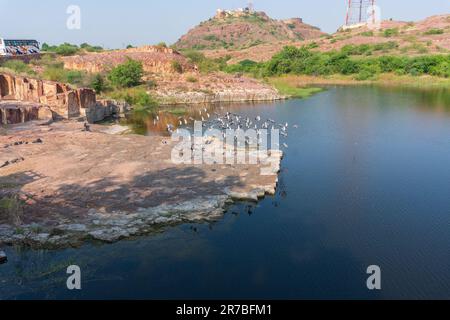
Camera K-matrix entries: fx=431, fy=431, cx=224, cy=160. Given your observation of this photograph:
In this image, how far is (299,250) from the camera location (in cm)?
1296

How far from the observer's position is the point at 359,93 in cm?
5066

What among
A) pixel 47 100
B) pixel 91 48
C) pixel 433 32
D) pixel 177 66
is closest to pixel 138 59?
pixel 177 66

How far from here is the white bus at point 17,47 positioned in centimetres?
5353

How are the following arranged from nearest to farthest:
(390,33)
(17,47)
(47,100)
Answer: (47,100) < (17,47) < (390,33)

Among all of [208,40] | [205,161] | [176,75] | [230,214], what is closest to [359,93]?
[176,75]

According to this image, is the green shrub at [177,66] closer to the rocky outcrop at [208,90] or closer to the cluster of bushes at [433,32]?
the rocky outcrop at [208,90]

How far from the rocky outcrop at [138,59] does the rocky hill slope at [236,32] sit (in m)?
57.6

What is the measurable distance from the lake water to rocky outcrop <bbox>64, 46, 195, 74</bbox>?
41477 millimetres

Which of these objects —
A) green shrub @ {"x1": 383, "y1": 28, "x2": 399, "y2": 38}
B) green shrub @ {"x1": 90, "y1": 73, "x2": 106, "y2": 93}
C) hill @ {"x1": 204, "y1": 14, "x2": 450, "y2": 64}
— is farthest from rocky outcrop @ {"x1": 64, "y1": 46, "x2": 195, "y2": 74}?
green shrub @ {"x1": 383, "y1": 28, "x2": 399, "y2": 38}

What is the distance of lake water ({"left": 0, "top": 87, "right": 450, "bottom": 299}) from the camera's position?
11.1 m

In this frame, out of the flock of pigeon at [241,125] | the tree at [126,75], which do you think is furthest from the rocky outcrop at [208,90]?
the flock of pigeon at [241,125]

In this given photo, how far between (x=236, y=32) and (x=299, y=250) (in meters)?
126

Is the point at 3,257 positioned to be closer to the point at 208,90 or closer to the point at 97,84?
the point at 97,84
